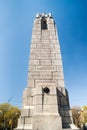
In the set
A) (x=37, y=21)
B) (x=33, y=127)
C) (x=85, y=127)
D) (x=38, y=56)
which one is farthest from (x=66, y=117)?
(x=37, y=21)

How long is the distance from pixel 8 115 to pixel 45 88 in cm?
3433

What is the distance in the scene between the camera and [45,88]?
7.14m

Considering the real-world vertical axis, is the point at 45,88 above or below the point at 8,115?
above

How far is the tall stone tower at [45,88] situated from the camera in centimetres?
629

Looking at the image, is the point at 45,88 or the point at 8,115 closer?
the point at 45,88

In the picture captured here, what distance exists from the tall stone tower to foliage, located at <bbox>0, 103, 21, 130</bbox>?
3240cm

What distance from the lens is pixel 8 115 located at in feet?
123

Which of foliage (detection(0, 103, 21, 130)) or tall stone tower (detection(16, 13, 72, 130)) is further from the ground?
tall stone tower (detection(16, 13, 72, 130))

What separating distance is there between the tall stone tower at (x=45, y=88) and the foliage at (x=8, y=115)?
32.4 metres

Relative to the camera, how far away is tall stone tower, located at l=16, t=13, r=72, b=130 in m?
6.29

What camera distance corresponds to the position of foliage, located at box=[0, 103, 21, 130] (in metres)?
37.4

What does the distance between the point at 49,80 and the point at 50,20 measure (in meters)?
5.52

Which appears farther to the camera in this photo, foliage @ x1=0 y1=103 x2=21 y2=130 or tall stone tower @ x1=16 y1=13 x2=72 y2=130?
foliage @ x1=0 y1=103 x2=21 y2=130

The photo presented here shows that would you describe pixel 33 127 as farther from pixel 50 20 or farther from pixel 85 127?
pixel 50 20
